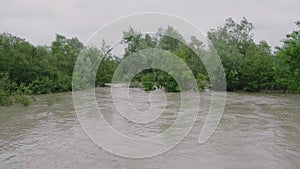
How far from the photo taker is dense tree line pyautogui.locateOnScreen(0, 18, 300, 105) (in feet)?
53.4

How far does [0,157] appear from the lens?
5.55 m

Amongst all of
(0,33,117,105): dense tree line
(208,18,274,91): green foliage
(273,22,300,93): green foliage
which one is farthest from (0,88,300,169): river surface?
(208,18,274,91): green foliage

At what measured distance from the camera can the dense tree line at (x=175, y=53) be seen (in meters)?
16.3

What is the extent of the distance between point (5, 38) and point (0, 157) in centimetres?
1493

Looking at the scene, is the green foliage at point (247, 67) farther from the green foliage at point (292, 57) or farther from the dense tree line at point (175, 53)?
the green foliage at point (292, 57)

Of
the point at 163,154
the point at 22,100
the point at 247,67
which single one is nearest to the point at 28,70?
the point at 22,100

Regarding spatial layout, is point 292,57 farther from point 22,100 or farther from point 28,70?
point 28,70

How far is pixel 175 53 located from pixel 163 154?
57.2ft

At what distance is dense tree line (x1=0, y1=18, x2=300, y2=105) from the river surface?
19.5 ft

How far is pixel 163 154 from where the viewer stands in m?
5.74

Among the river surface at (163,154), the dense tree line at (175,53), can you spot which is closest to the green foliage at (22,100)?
the dense tree line at (175,53)

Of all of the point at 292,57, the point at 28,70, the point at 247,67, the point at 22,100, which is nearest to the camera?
the point at 22,100

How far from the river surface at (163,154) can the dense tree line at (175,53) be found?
19.5 ft

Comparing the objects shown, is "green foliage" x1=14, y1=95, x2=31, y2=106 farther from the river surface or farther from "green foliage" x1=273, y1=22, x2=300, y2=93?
"green foliage" x1=273, y1=22, x2=300, y2=93
